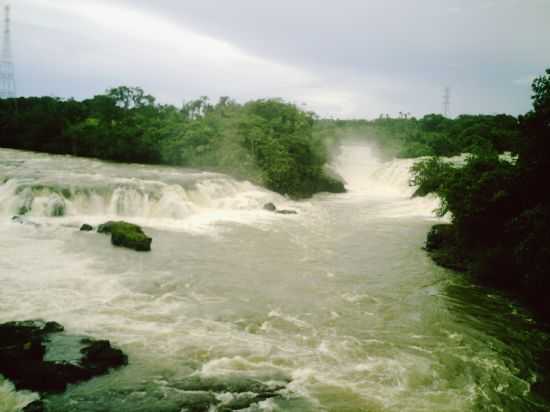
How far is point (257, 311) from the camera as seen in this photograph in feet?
33.4

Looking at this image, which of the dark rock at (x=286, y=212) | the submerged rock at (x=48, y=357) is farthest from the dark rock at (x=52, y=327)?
the dark rock at (x=286, y=212)

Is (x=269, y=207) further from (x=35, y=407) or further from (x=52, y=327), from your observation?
(x=35, y=407)

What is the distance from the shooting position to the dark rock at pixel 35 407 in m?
5.85

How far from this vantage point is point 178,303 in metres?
10.3

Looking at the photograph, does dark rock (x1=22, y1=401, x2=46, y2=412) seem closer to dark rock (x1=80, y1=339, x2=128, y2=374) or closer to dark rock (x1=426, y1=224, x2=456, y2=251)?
dark rock (x1=80, y1=339, x2=128, y2=374)

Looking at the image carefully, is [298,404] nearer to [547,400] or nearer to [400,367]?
[400,367]

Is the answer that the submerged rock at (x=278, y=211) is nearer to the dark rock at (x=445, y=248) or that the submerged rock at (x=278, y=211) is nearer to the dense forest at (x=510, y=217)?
the dark rock at (x=445, y=248)

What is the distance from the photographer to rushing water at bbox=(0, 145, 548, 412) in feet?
22.8

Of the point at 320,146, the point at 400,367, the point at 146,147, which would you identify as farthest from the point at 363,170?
the point at 400,367

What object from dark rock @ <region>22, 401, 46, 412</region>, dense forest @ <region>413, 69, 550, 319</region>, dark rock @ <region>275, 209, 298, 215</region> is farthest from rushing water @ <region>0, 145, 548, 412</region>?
dark rock @ <region>275, 209, 298, 215</region>

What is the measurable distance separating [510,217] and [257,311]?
7.60 metres

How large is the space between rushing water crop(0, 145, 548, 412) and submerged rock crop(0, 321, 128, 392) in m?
0.22

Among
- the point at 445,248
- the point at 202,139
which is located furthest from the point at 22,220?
the point at 202,139

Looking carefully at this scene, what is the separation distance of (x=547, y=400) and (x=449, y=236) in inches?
379
